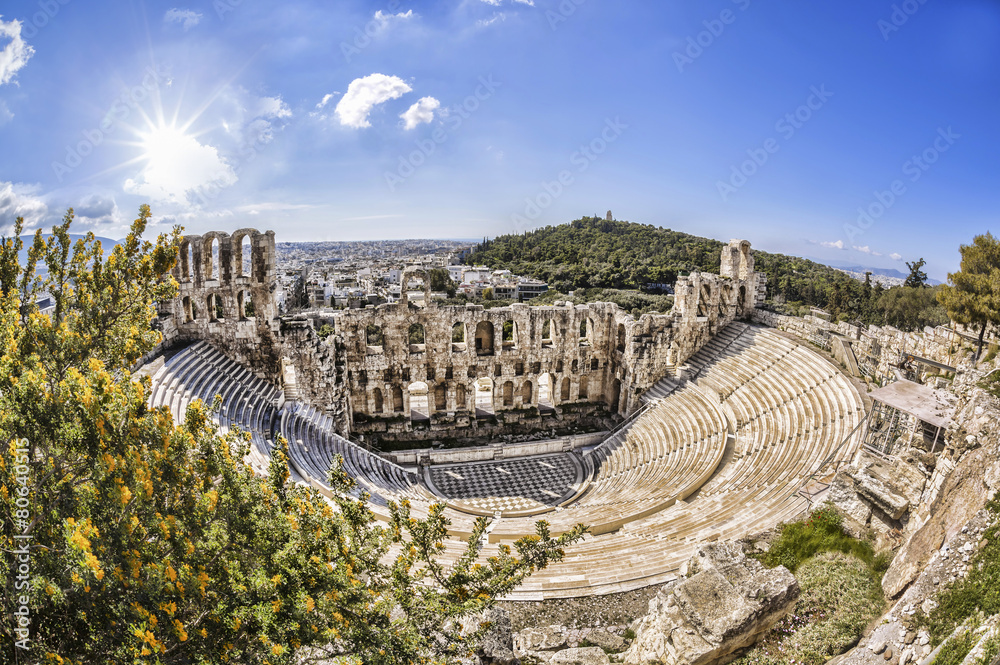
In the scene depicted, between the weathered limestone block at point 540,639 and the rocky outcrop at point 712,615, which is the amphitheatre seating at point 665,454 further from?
the rocky outcrop at point 712,615

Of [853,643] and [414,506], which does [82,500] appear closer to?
[853,643]

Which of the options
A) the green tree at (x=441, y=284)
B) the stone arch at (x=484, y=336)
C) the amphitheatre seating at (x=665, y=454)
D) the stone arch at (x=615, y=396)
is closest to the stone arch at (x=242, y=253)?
the amphitheatre seating at (x=665, y=454)

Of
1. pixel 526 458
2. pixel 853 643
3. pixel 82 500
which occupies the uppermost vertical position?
pixel 82 500

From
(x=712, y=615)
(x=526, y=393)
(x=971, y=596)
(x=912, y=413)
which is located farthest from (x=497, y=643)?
(x=526, y=393)

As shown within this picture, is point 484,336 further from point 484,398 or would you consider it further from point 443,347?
point 443,347

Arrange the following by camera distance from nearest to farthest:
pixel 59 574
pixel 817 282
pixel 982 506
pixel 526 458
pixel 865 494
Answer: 1. pixel 59 574
2. pixel 982 506
3. pixel 865 494
4. pixel 526 458
5. pixel 817 282

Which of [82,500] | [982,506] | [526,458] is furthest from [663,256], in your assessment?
[82,500]

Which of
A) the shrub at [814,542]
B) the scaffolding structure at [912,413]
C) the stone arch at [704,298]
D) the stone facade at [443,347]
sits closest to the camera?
the shrub at [814,542]
